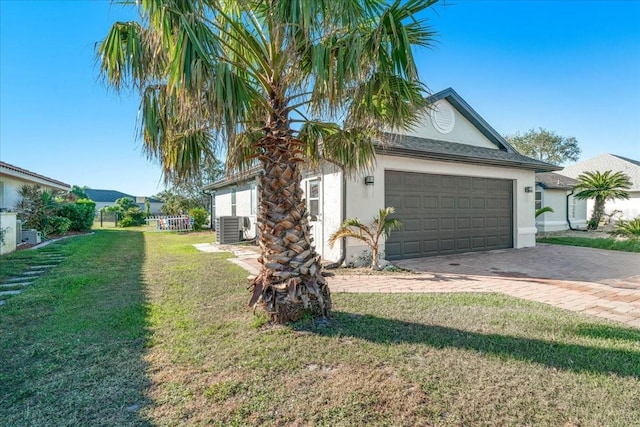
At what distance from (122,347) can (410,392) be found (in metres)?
3.27

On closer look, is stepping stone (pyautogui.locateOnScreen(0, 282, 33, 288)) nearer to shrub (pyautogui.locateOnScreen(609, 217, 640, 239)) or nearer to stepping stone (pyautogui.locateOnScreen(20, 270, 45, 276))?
stepping stone (pyautogui.locateOnScreen(20, 270, 45, 276))

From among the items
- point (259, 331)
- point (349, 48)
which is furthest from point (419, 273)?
point (349, 48)

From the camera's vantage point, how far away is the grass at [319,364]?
255 cm

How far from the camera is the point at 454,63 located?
10.2 m

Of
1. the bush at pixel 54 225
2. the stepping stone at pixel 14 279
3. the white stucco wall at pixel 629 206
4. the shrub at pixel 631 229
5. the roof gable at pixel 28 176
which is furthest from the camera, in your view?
the white stucco wall at pixel 629 206

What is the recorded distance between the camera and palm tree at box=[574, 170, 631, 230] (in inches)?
755

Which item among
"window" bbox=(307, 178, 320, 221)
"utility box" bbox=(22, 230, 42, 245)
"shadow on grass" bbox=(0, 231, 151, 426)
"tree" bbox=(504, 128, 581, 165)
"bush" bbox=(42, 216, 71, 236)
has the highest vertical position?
"tree" bbox=(504, 128, 581, 165)

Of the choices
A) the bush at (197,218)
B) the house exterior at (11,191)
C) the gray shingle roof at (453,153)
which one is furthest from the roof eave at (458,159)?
the bush at (197,218)

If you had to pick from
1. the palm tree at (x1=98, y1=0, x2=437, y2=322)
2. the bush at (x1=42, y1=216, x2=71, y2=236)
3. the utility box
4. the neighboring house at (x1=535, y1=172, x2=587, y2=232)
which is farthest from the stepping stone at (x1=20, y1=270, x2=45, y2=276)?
the neighboring house at (x1=535, y1=172, x2=587, y2=232)

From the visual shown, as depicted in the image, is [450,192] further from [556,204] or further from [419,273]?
[556,204]

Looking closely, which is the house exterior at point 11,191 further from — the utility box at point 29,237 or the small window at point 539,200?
the small window at point 539,200

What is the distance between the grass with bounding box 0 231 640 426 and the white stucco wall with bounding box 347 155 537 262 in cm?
364

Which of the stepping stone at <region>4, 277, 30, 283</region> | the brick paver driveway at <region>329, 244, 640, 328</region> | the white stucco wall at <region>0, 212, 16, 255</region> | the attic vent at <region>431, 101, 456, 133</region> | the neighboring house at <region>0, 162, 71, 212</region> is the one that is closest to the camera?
the brick paver driveway at <region>329, 244, 640, 328</region>

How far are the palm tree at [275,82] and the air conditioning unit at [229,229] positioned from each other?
1038cm
